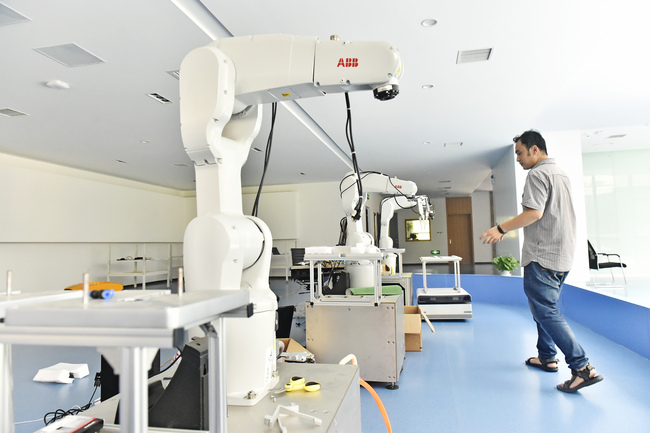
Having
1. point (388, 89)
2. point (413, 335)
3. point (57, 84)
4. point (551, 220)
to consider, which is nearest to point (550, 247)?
point (551, 220)

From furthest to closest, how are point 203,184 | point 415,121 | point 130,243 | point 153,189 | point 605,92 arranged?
point 153,189 < point 130,243 < point 415,121 < point 605,92 < point 203,184

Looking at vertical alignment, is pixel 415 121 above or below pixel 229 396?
above

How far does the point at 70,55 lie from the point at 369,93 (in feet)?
9.30

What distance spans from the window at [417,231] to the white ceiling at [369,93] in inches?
357

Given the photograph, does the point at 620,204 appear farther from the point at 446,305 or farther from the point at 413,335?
the point at 413,335

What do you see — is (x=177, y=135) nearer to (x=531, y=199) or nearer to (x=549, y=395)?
(x=531, y=199)

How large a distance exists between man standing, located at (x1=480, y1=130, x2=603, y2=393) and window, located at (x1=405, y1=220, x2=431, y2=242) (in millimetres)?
14332

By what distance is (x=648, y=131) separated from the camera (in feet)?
23.2

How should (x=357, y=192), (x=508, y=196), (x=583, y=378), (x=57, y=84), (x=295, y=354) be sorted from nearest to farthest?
(x=295, y=354), (x=583, y=378), (x=57, y=84), (x=357, y=192), (x=508, y=196)

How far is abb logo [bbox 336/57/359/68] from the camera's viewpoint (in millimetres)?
1253

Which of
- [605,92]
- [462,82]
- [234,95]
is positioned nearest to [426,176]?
Answer: [605,92]

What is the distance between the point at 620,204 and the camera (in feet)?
27.2

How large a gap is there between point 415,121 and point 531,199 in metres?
3.50

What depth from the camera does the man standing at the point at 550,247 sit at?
2.47 metres
